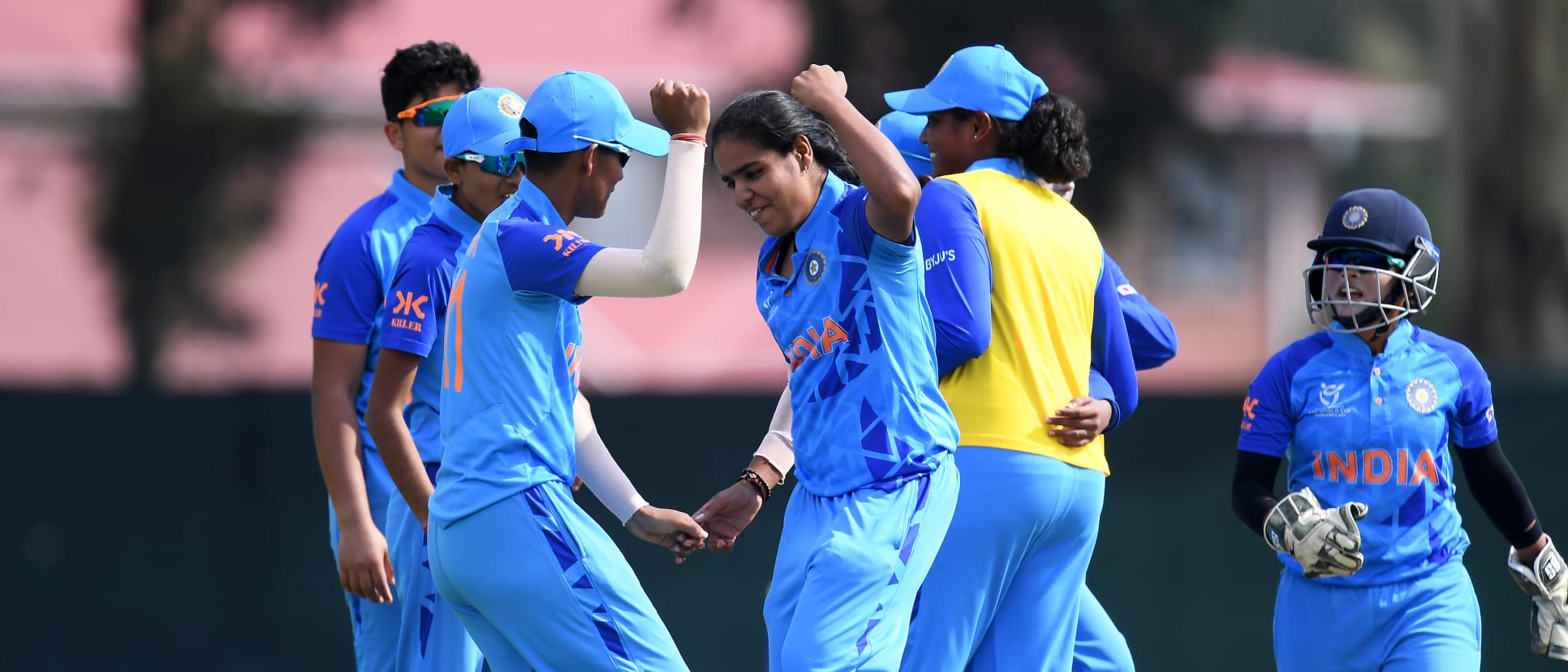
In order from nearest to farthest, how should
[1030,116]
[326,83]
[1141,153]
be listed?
[1030,116] < [1141,153] < [326,83]

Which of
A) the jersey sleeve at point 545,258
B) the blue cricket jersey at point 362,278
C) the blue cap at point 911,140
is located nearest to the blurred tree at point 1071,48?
the blue cap at point 911,140

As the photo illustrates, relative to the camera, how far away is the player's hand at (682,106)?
364 cm

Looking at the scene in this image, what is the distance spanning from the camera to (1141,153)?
1470cm

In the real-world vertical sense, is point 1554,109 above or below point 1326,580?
above

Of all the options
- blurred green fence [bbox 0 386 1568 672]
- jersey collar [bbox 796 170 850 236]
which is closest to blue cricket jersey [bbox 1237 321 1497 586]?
jersey collar [bbox 796 170 850 236]

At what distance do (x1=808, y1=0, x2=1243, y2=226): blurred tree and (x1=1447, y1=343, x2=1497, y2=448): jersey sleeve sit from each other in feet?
29.1

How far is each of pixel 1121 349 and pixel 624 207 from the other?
15.8 m

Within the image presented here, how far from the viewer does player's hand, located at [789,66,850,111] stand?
361 centimetres

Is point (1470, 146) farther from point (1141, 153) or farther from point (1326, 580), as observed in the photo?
point (1326, 580)

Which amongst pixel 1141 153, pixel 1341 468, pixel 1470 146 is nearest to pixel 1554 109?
pixel 1470 146

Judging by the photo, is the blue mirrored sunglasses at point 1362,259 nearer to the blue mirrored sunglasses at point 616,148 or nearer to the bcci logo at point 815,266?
the bcci logo at point 815,266

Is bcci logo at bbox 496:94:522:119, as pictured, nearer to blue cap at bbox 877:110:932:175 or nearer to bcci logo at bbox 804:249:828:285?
bcci logo at bbox 804:249:828:285

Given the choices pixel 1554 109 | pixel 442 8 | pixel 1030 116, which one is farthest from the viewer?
pixel 442 8

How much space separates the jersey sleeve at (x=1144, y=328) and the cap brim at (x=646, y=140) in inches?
61.7
